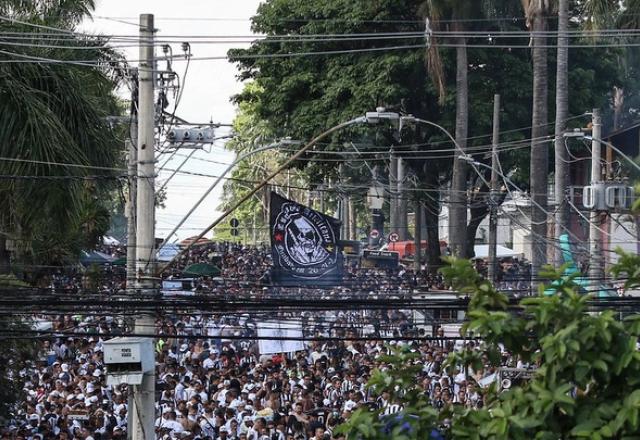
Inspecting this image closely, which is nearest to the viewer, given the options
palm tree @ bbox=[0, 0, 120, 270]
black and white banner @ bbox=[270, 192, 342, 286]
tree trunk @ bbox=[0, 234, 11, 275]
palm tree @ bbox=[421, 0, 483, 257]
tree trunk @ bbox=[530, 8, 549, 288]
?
palm tree @ bbox=[0, 0, 120, 270]

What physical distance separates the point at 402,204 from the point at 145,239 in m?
43.2

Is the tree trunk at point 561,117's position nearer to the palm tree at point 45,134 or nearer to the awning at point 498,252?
the palm tree at point 45,134

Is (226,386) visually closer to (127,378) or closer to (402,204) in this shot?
(127,378)

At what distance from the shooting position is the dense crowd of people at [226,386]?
64.8 feet

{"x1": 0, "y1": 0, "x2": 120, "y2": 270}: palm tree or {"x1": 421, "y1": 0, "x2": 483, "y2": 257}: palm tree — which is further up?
{"x1": 421, "y1": 0, "x2": 483, "y2": 257}: palm tree

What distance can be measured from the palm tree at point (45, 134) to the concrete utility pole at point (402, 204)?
80.8 feet

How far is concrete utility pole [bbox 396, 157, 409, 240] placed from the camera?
4323 cm

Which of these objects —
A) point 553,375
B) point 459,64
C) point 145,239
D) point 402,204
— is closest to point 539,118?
point 459,64

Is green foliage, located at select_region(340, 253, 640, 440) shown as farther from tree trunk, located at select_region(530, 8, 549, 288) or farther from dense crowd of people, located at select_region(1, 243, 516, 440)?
tree trunk, located at select_region(530, 8, 549, 288)

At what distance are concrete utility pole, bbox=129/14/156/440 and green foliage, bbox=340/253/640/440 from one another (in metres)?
8.17

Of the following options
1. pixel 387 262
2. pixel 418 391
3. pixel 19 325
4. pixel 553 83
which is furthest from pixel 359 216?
pixel 418 391

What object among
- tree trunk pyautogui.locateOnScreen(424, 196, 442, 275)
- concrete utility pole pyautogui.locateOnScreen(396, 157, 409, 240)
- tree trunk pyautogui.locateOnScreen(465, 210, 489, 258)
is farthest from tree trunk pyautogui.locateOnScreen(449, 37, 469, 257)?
tree trunk pyautogui.locateOnScreen(424, 196, 442, 275)

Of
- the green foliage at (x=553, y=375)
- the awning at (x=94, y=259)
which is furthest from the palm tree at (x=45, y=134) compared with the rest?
the awning at (x=94, y=259)

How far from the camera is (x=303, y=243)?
827 inches
